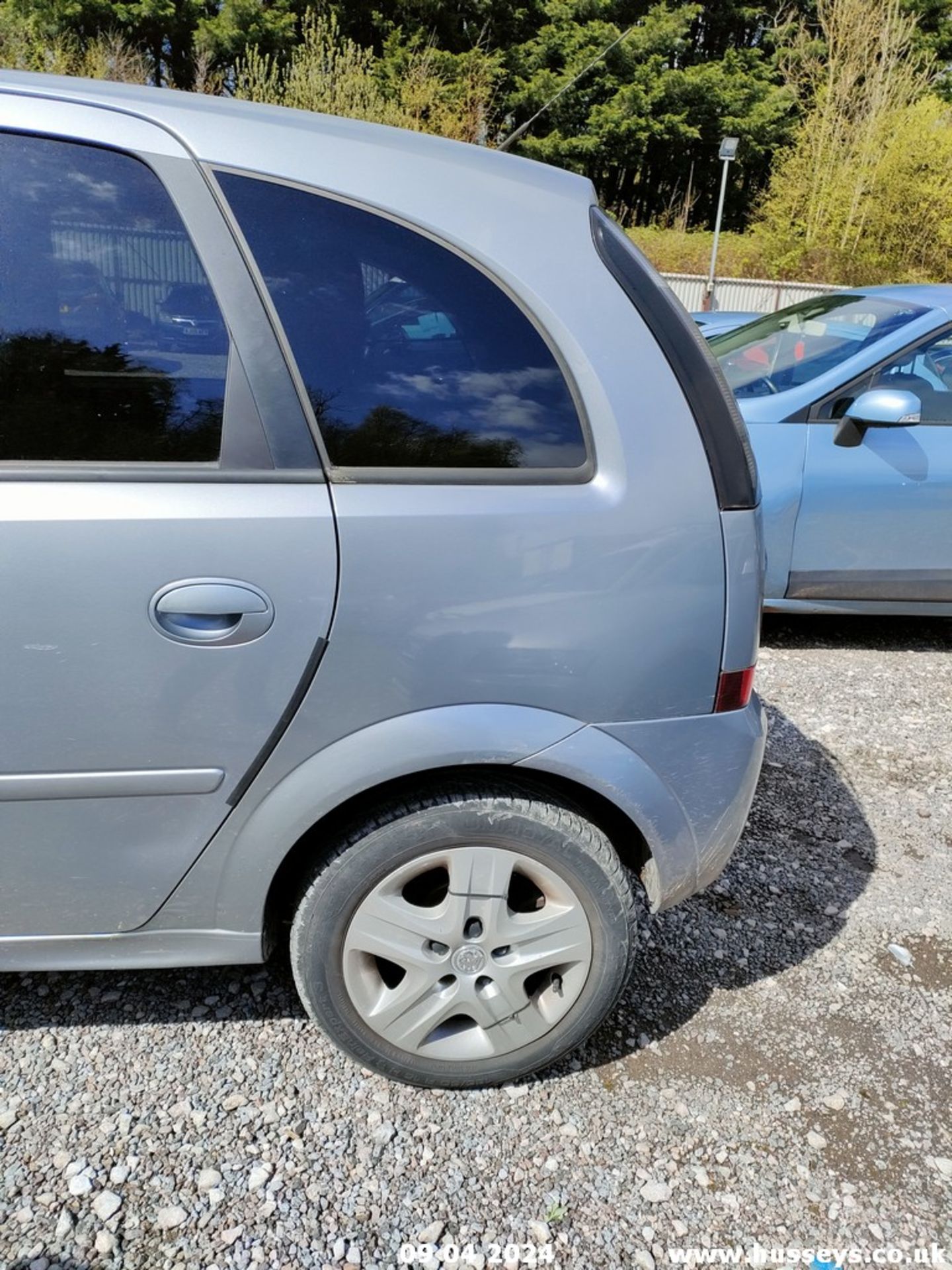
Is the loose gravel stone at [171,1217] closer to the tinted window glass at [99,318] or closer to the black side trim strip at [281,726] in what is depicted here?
the black side trim strip at [281,726]

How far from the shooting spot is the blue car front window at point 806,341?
4.17 meters

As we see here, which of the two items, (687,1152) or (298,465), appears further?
(687,1152)

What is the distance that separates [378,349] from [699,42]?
38282 mm

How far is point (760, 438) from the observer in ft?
13.0

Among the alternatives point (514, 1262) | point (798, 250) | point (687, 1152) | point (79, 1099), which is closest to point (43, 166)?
point (79, 1099)

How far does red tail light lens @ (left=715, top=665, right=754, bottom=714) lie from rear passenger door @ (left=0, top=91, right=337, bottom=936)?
77 cm

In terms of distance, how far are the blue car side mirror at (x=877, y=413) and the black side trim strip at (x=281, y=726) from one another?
3.18 meters

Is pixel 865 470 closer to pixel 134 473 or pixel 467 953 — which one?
pixel 467 953

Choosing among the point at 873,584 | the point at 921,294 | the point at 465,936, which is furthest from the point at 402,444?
the point at 921,294

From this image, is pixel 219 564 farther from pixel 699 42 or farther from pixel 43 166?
pixel 699 42

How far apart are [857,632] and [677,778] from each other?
3.30 m

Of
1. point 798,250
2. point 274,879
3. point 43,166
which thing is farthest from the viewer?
point 798,250

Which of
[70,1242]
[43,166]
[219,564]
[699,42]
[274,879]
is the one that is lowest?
[70,1242]

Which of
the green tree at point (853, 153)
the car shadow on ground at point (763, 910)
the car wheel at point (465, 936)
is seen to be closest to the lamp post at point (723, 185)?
the green tree at point (853, 153)
